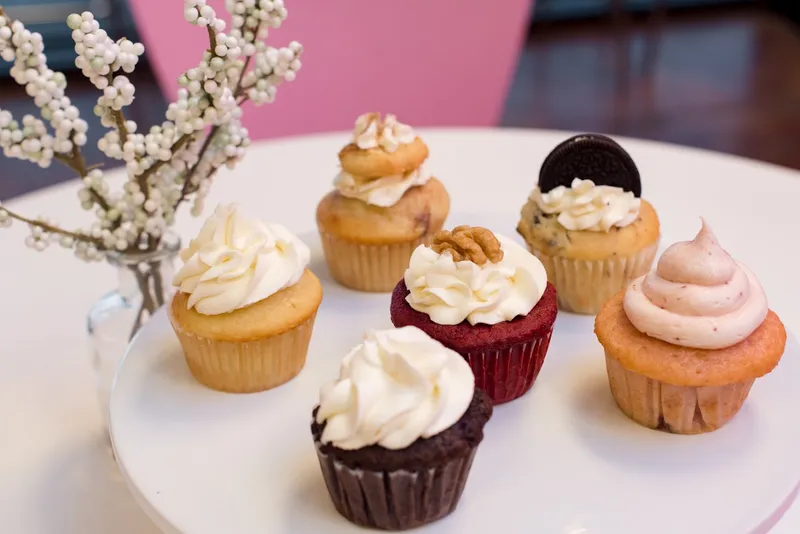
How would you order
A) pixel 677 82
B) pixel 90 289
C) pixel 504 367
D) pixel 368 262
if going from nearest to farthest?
pixel 504 367, pixel 368 262, pixel 90 289, pixel 677 82

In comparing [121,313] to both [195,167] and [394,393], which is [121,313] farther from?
[394,393]

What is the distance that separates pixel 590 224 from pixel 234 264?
0.71 meters

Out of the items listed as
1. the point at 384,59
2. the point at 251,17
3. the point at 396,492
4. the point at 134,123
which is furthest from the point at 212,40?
the point at 384,59

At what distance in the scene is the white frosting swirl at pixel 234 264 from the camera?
1574 millimetres

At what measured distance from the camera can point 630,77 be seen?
21.7 ft

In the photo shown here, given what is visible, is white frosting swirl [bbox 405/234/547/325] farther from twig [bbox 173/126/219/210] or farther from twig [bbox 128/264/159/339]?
twig [bbox 128/264/159/339]

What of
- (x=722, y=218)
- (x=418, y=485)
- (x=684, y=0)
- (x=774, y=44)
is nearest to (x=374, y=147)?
(x=418, y=485)

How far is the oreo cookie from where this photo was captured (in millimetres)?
1798

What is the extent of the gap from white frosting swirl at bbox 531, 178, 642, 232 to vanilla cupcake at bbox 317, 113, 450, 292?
293 mm

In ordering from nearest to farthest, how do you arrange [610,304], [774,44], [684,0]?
[610,304] → [774,44] → [684,0]

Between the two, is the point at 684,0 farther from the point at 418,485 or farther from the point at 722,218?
the point at 418,485

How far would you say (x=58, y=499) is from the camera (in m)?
1.73

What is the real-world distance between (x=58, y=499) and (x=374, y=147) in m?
0.95

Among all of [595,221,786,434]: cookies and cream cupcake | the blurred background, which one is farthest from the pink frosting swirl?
the blurred background
